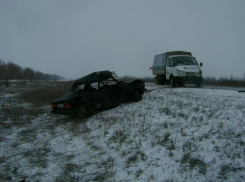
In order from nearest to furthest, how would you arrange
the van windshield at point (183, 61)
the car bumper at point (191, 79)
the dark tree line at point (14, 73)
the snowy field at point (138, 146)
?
the snowy field at point (138, 146)
the car bumper at point (191, 79)
the van windshield at point (183, 61)
the dark tree line at point (14, 73)

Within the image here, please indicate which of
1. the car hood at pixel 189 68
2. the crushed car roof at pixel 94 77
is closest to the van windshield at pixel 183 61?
the car hood at pixel 189 68

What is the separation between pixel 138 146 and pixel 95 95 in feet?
14.6

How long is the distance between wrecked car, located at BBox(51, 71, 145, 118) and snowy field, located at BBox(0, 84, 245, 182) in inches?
26.0

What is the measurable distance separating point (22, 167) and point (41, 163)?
1.42ft

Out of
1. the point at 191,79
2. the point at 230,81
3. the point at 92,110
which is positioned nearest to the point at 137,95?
the point at 92,110

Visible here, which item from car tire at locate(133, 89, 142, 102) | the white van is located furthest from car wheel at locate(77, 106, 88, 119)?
the white van

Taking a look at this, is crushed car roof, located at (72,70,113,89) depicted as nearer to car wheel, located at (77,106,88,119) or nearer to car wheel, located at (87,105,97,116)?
car wheel, located at (87,105,97,116)

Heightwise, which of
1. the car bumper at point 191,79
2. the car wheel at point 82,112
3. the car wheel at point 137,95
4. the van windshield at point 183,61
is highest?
the van windshield at point 183,61

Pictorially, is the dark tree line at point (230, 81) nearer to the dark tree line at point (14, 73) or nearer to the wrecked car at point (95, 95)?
the wrecked car at point (95, 95)

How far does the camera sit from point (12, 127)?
8.77m

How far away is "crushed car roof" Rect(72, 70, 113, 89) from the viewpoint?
9808 mm

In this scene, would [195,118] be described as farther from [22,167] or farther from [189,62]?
[189,62]

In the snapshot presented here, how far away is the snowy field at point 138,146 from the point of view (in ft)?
14.6

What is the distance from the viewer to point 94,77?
391 inches
